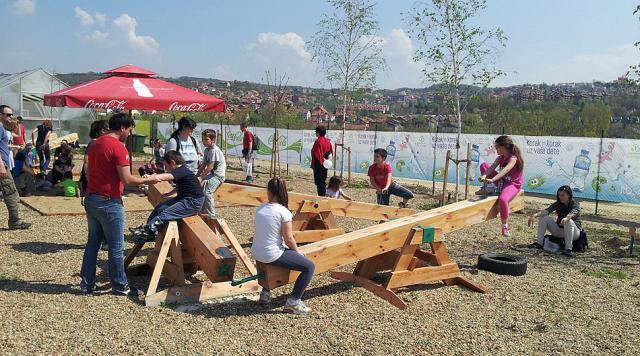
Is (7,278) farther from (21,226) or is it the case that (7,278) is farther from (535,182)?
(535,182)

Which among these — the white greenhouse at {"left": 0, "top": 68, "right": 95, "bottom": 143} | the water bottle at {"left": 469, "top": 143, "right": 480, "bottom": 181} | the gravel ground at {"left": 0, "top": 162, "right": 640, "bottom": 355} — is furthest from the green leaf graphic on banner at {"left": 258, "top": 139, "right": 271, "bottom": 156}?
the gravel ground at {"left": 0, "top": 162, "right": 640, "bottom": 355}

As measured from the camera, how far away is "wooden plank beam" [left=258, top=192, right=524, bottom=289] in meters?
5.54

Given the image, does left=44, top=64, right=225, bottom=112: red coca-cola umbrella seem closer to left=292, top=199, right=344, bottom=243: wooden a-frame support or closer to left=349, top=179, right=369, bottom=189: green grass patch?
left=292, top=199, right=344, bottom=243: wooden a-frame support

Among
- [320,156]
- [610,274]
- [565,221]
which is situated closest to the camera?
[610,274]

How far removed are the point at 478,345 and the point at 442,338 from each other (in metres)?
0.32

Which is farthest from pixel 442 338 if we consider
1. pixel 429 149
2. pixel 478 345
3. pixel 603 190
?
pixel 429 149

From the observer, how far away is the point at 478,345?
5.02 metres

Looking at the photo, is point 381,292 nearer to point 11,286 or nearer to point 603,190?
point 11,286

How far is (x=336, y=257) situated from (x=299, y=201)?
2.92m

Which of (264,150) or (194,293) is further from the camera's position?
(264,150)

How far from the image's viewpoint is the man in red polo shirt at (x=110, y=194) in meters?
Answer: 5.69

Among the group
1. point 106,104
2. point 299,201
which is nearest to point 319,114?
point 106,104

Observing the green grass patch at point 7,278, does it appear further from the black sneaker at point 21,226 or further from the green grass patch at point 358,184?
the green grass patch at point 358,184

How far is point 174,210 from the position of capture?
20.6 feet
